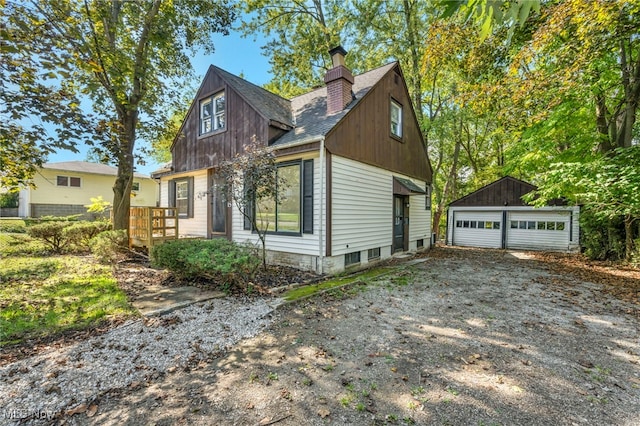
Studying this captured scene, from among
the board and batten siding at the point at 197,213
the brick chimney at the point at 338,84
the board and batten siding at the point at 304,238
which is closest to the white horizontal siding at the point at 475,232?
the brick chimney at the point at 338,84

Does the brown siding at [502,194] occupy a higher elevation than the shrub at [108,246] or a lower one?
higher

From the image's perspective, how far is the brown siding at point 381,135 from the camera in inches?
306

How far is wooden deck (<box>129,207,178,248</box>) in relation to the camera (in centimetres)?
868

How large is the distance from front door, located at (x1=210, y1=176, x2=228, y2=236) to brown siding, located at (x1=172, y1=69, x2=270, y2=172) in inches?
38.0

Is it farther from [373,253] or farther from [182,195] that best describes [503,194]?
[182,195]

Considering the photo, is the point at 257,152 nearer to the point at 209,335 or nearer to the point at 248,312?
the point at 248,312

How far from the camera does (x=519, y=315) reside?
4.78 m

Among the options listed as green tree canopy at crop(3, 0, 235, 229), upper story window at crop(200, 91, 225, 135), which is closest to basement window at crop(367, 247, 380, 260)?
upper story window at crop(200, 91, 225, 135)

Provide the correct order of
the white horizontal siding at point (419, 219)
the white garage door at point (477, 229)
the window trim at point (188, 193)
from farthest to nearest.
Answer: the white garage door at point (477, 229) → the white horizontal siding at point (419, 219) → the window trim at point (188, 193)

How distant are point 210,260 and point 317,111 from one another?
6027 millimetres

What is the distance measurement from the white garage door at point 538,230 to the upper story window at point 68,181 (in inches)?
1175

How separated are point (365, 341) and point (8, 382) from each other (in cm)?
373

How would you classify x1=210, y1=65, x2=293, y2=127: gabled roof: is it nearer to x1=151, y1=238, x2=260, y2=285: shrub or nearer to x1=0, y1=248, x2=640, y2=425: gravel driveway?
x1=151, y1=238, x2=260, y2=285: shrub

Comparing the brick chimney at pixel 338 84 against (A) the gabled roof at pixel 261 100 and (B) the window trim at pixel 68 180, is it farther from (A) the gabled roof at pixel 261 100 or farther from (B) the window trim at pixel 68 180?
(B) the window trim at pixel 68 180
